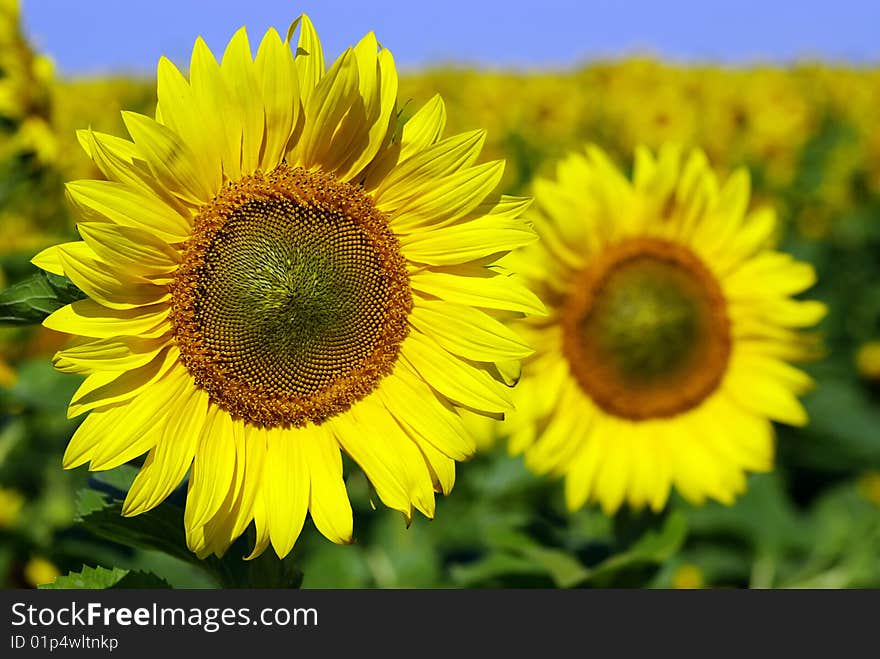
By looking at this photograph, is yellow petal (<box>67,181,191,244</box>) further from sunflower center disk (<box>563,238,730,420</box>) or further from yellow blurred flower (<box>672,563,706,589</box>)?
yellow blurred flower (<box>672,563,706,589</box>)

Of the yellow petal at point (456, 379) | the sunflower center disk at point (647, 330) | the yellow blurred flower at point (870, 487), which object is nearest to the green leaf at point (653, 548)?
the sunflower center disk at point (647, 330)

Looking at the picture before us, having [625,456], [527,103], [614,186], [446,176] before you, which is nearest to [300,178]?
[446,176]

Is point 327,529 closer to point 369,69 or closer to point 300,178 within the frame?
point 300,178

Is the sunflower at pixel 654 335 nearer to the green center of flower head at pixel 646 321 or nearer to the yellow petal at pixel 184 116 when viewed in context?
the green center of flower head at pixel 646 321

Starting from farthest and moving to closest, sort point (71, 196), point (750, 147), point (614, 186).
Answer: point (750, 147)
point (614, 186)
point (71, 196)

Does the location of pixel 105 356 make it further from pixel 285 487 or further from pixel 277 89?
pixel 277 89

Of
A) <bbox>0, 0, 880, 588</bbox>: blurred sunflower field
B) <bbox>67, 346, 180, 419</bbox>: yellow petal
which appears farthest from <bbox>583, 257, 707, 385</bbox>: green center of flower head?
<bbox>67, 346, 180, 419</bbox>: yellow petal
